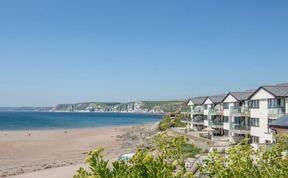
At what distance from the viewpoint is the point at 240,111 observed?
46.2 meters

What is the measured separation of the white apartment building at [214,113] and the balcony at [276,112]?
17.0 m

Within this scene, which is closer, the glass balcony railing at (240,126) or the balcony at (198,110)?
the glass balcony railing at (240,126)

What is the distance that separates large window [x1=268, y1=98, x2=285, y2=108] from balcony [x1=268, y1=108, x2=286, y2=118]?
400 mm

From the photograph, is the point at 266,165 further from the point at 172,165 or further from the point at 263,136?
the point at 263,136

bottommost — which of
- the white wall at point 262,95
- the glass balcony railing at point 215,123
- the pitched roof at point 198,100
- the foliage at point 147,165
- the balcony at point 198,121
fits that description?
the balcony at point 198,121

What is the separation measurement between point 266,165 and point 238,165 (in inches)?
34.9

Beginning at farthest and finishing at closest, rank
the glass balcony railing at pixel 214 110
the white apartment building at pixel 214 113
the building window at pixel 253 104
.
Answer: the glass balcony railing at pixel 214 110 < the white apartment building at pixel 214 113 < the building window at pixel 253 104

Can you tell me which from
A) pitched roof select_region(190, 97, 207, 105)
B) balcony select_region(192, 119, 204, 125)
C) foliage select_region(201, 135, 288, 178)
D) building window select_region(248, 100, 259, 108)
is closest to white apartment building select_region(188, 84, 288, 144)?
building window select_region(248, 100, 259, 108)

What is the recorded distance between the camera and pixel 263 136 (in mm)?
38688

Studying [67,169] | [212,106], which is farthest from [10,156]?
[212,106]

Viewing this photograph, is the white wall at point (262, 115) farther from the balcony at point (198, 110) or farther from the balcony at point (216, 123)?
the balcony at point (198, 110)

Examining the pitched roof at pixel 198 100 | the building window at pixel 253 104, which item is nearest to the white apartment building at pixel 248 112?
the building window at pixel 253 104

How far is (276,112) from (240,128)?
846 centimetres

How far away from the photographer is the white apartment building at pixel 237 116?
145 feet
